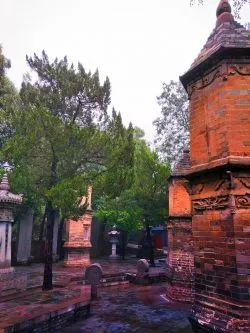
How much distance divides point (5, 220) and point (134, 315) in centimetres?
611

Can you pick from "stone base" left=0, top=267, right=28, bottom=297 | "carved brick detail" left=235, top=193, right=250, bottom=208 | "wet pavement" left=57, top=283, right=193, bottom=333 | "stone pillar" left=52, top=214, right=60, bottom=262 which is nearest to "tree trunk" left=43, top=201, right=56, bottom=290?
"stone base" left=0, top=267, right=28, bottom=297

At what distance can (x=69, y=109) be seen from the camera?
12328 mm

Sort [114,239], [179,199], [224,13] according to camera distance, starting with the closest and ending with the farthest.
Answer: [224,13] → [179,199] → [114,239]

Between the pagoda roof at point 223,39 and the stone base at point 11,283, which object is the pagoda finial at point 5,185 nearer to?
the stone base at point 11,283

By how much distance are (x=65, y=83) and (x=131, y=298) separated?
8.90 metres

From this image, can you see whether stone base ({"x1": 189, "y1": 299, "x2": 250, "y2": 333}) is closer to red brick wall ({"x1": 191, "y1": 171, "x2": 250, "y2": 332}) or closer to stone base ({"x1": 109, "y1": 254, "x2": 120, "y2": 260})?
red brick wall ({"x1": 191, "y1": 171, "x2": 250, "y2": 332})

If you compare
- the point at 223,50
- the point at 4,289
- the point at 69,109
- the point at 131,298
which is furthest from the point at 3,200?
the point at 223,50

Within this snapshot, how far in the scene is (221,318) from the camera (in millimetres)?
4887

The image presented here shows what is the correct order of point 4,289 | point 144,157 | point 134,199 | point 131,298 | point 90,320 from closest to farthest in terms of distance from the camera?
point 90,320 → point 4,289 → point 131,298 → point 144,157 → point 134,199

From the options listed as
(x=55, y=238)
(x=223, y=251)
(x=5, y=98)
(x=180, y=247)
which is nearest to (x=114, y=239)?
(x=55, y=238)

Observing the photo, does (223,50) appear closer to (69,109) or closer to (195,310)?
(195,310)

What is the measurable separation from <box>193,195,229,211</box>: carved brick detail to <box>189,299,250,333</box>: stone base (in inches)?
61.5

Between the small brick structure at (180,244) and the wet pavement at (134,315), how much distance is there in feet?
1.86

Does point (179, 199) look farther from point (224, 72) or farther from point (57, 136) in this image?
point (224, 72)
